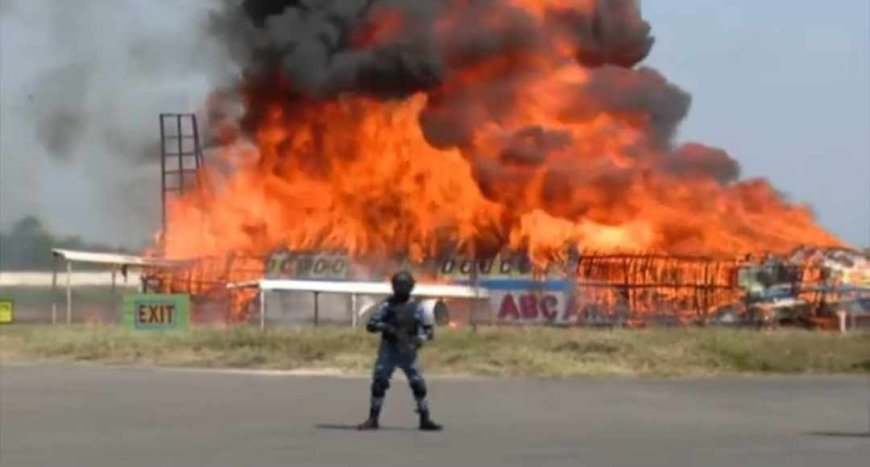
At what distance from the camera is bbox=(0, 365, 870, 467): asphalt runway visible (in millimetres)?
16000

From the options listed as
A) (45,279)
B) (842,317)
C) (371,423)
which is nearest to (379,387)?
(371,423)

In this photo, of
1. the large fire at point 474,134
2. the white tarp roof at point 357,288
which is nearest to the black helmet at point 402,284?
the white tarp roof at point 357,288

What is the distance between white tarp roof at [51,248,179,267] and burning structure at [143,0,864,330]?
43.8 inches

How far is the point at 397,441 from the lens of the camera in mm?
17594

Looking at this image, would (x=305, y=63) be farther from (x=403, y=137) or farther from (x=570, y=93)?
(x=570, y=93)


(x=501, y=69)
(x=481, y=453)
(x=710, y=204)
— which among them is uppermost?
(x=501, y=69)

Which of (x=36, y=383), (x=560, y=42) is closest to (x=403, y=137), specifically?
(x=560, y=42)

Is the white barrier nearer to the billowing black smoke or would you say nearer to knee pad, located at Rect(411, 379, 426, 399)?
the billowing black smoke

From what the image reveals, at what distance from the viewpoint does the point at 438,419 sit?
66.4ft

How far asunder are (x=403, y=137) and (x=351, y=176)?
1.67 meters

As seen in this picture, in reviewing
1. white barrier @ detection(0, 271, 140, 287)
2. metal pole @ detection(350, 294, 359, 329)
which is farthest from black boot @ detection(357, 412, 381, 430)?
white barrier @ detection(0, 271, 140, 287)

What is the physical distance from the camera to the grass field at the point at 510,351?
2923cm

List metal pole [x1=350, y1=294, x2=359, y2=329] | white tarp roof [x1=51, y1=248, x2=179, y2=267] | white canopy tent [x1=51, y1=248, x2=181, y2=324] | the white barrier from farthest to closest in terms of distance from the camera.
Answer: the white barrier
white tarp roof [x1=51, y1=248, x2=179, y2=267]
white canopy tent [x1=51, y1=248, x2=181, y2=324]
metal pole [x1=350, y1=294, x2=359, y2=329]

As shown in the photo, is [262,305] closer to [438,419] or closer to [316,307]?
[316,307]
